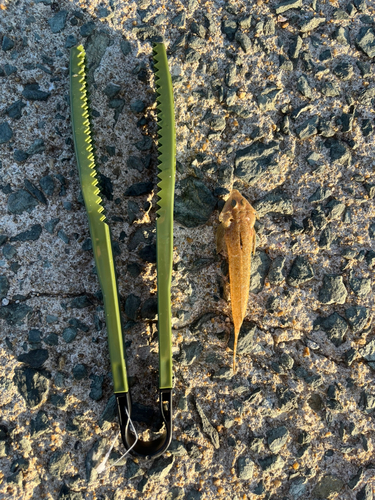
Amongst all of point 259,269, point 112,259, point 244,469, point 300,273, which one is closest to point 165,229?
point 112,259

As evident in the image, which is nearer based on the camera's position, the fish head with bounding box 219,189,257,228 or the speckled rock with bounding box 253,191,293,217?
the fish head with bounding box 219,189,257,228

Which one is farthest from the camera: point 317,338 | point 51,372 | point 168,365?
point 317,338

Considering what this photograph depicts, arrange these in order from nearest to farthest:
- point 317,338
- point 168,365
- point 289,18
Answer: point 168,365 → point 317,338 → point 289,18

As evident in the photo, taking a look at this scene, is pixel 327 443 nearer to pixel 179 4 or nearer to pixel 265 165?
pixel 265 165

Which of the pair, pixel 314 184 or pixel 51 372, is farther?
pixel 314 184

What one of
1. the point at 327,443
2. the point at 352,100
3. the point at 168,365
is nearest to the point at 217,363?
the point at 168,365

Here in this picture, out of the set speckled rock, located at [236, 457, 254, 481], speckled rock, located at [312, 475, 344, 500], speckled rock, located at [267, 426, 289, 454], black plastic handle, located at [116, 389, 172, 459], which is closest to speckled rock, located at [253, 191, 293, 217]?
black plastic handle, located at [116, 389, 172, 459]

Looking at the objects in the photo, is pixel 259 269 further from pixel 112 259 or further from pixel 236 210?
pixel 112 259

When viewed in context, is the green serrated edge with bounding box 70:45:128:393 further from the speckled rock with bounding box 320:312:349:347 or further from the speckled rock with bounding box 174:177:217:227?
the speckled rock with bounding box 320:312:349:347
